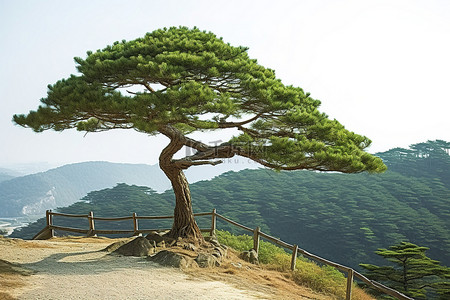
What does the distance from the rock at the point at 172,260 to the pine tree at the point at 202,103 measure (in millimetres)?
1741

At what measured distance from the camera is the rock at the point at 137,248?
7.74 m

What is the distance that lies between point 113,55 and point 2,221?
70.6 metres

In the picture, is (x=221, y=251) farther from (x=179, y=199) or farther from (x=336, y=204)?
(x=336, y=204)

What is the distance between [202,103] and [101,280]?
3.00m

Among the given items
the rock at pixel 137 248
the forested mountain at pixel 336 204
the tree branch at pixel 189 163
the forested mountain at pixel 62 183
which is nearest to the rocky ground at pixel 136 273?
the rock at pixel 137 248

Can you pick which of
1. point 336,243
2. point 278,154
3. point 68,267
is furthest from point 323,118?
point 336,243

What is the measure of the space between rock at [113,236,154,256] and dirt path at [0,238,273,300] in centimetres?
22

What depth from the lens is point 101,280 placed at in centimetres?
620

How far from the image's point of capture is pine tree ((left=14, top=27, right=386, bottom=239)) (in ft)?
22.4

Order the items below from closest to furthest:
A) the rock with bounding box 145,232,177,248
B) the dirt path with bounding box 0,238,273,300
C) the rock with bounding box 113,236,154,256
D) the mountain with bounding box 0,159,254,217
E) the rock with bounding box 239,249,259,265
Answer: the dirt path with bounding box 0,238,273,300 → the rock with bounding box 113,236,154,256 → the rock with bounding box 145,232,177,248 → the rock with bounding box 239,249,259,265 → the mountain with bounding box 0,159,254,217

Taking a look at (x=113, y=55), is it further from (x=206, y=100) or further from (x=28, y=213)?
(x=28, y=213)

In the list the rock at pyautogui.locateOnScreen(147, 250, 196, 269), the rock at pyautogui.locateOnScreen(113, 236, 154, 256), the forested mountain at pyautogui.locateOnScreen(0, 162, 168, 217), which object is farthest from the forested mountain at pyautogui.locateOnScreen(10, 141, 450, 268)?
the forested mountain at pyautogui.locateOnScreen(0, 162, 168, 217)

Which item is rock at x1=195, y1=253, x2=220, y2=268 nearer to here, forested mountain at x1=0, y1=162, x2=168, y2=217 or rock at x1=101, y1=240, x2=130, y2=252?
rock at x1=101, y1=240, x2=130, y2=252

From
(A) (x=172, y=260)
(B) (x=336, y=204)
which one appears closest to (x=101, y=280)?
(A) (x=172, y=260)
